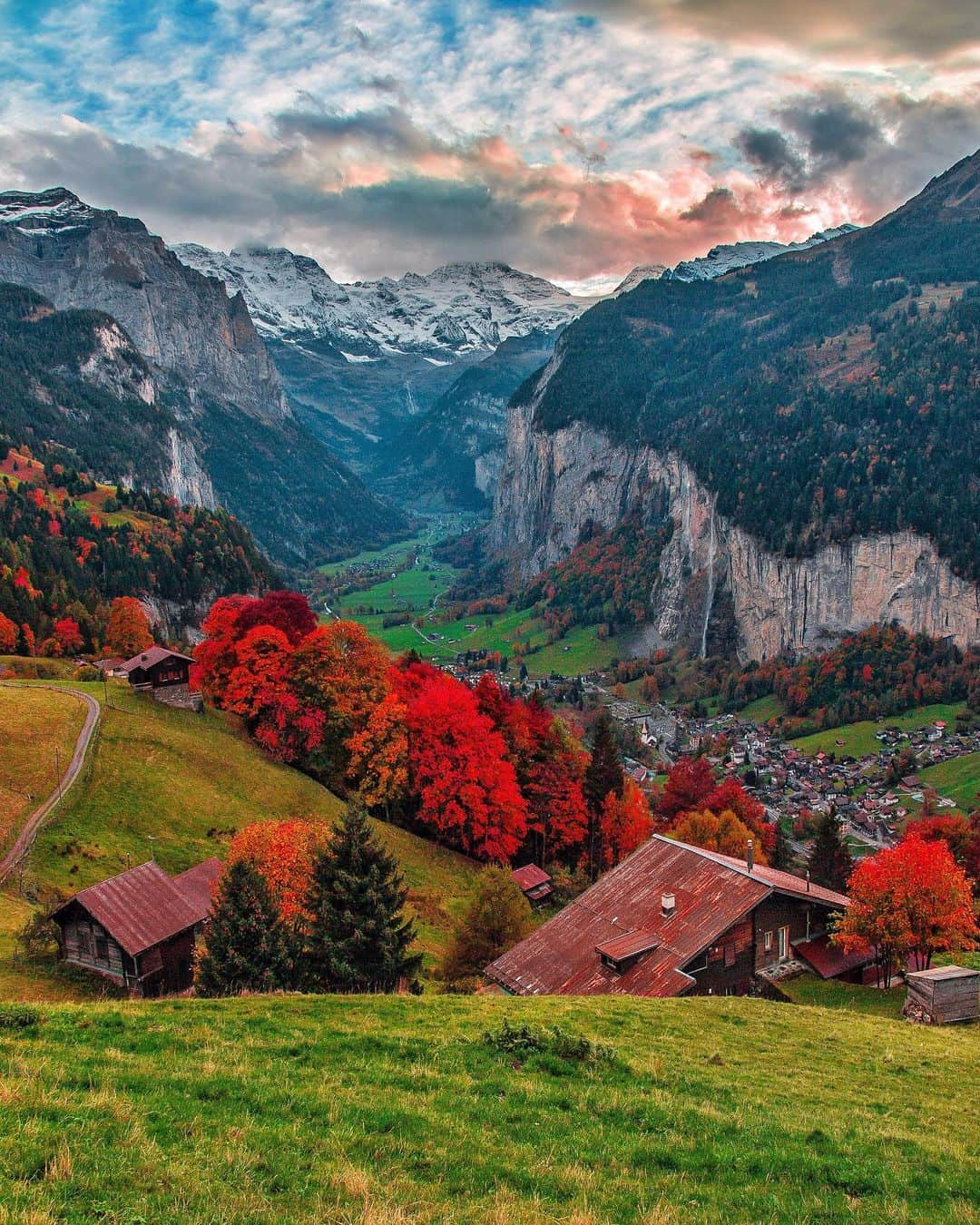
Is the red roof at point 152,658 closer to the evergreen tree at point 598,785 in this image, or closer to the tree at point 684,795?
the evergreen tree at point 598,785

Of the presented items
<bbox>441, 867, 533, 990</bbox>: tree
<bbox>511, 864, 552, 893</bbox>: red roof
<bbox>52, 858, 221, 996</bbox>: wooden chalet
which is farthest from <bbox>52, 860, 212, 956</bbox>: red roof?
<bbox>511, 864, 552, 893</bbox>: red roof

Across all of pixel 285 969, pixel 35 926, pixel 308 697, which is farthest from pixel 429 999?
pixel 308 697

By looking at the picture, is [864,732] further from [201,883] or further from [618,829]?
[201,883]

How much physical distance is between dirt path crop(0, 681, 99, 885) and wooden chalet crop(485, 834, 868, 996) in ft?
75.9

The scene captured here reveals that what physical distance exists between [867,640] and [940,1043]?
176684 millimetres

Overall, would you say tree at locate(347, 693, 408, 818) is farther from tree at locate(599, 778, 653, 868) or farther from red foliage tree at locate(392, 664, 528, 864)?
tree at locate(599, 778, 653, 868)

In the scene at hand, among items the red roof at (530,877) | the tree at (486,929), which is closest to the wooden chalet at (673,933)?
the tree at (486,929)

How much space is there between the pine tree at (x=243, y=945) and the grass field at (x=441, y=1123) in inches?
217

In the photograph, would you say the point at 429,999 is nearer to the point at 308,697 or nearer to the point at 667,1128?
the point at 667,1128

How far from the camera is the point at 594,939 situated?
118ft

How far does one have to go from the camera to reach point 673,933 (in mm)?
35188

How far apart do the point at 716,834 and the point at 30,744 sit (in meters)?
50.4

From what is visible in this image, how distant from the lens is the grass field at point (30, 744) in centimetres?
4275

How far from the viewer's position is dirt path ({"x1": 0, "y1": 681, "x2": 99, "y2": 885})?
3862 cm
